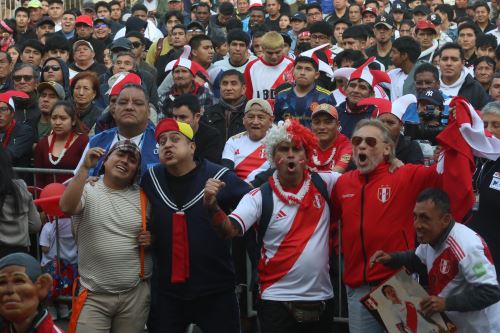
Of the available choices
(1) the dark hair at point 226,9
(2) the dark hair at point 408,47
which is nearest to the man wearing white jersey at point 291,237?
(2) the dark hair at point 408,47

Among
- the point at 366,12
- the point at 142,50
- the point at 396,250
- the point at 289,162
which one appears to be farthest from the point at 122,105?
the point at 366,12

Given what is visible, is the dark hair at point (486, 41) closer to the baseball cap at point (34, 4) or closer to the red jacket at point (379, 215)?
the red jacket at point (379, 215)

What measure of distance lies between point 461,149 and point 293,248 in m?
1.36

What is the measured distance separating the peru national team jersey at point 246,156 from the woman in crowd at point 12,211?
2020 millimetres

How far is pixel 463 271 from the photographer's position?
630 centimetres

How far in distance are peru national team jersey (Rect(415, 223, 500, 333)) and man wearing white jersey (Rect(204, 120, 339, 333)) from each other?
2.62 ft

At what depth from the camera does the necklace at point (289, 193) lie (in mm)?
7004

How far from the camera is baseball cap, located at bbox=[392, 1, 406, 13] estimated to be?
19.2 metres

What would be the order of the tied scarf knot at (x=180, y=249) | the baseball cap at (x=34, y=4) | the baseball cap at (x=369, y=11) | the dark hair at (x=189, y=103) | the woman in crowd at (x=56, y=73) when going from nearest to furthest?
the tied scarf knot at (x=180, y=249)
the dark hair at (x=189, y=103)
the woman in crowd at (x=56, y=73)
the baseball cap at (x=369, y=11)
the baseball cap at (x=34, y=4)

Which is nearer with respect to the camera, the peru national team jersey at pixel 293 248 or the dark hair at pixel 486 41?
the peru national team jersey at pixel 293 248

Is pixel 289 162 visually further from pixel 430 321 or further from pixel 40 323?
pixel 40 323

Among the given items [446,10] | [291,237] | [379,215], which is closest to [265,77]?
[291,237]

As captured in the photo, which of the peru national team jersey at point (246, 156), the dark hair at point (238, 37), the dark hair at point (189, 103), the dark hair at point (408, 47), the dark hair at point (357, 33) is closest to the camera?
the peru national team jersey at point (246, 156)

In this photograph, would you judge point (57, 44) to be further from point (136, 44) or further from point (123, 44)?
point (123, 44)
